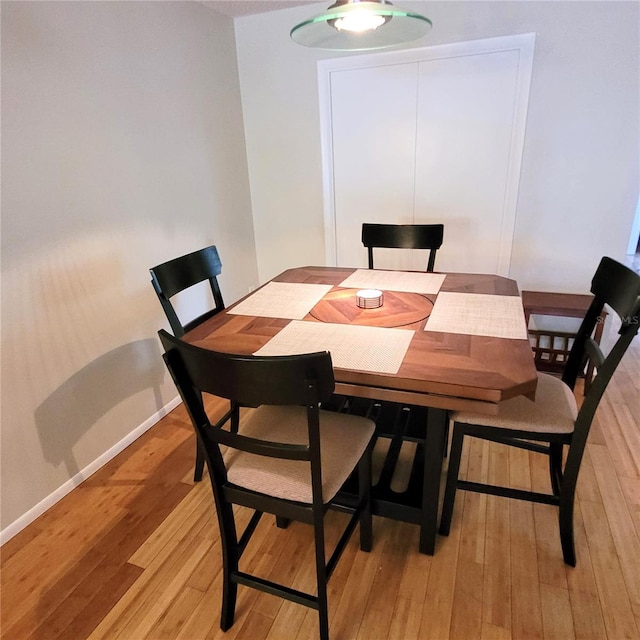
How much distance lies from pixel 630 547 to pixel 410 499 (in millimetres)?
807

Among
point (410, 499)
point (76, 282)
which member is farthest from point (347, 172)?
point (410, 499)

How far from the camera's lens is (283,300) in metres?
1.82

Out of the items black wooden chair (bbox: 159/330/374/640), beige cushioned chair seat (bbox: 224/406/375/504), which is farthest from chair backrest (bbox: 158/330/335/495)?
beige cushioned chair seat (bbox: 224/406/375/504)

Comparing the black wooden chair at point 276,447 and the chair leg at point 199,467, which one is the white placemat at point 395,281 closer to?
the black wooden chair at point 276,447

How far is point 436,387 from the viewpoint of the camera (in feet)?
3.75

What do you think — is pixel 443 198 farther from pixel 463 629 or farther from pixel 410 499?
pixel 463 629

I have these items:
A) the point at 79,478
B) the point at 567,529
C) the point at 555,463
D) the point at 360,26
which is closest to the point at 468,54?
the point at 360,26

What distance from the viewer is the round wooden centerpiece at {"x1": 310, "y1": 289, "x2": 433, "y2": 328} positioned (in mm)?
1553

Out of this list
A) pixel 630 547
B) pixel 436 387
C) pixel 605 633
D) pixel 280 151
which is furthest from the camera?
pixel 280 151

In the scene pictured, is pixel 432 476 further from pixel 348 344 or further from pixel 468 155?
pixel 468 155

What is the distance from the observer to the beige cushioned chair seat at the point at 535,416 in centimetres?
143

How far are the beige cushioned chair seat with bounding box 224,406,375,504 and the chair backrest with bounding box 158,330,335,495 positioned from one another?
0.13 meters

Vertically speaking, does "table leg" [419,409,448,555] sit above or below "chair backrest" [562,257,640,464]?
below

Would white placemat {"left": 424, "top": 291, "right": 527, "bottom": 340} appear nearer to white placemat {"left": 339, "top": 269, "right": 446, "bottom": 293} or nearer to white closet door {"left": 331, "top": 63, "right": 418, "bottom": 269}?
white placemat {"left": 339, "top": 269, "right": 446, "bottom": 293}
